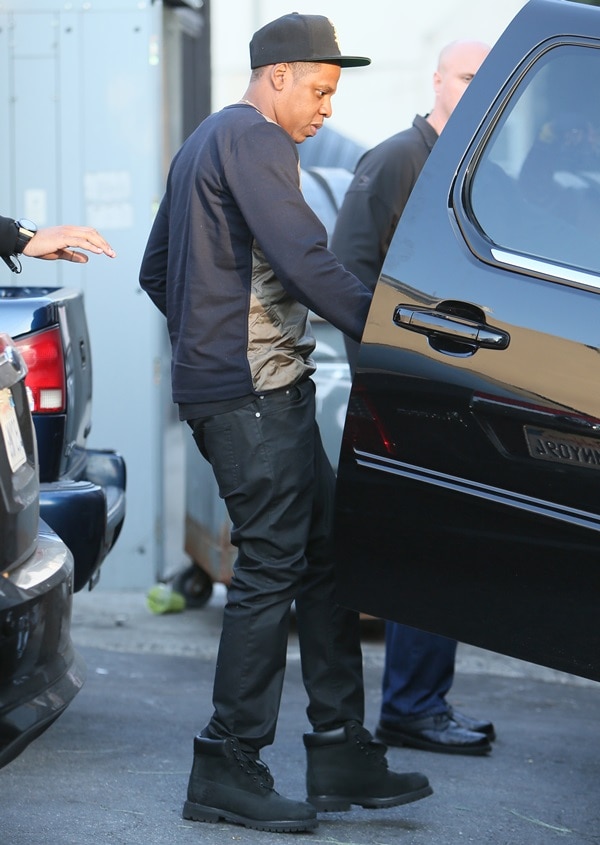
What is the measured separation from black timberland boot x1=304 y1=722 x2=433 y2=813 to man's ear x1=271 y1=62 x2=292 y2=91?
1528 millimetres

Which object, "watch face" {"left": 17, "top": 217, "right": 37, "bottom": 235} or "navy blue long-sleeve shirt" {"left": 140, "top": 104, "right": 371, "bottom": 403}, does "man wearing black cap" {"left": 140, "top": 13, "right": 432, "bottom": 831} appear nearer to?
"navy blue long-sleeve shirt" {"left": 140, "top": 104, "right": 371, "bottom": 403}

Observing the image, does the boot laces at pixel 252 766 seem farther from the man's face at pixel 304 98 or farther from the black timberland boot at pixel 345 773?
the man's face at pixel 304 98

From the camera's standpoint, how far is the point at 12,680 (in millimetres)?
2535

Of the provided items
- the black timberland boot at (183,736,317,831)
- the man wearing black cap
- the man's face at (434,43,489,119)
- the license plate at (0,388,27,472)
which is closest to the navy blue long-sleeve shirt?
the man wearing black cap

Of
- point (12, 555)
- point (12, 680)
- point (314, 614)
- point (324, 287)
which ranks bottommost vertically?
point (314, 614)

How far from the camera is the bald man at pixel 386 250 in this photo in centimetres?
396

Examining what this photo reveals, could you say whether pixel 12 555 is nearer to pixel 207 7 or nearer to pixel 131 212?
pixel 131 212

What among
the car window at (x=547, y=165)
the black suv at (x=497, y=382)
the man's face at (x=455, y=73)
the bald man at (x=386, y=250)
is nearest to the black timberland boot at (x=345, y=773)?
the black suv at (x=497, y=382)

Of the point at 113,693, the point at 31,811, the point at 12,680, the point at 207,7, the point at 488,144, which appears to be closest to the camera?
the point at 12,680

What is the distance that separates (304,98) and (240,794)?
1.62 metres

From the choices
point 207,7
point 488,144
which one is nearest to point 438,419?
point 488,144

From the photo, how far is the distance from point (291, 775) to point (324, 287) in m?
1.41

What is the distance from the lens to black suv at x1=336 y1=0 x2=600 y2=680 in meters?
2.82

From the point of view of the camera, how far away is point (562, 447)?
110 inches
